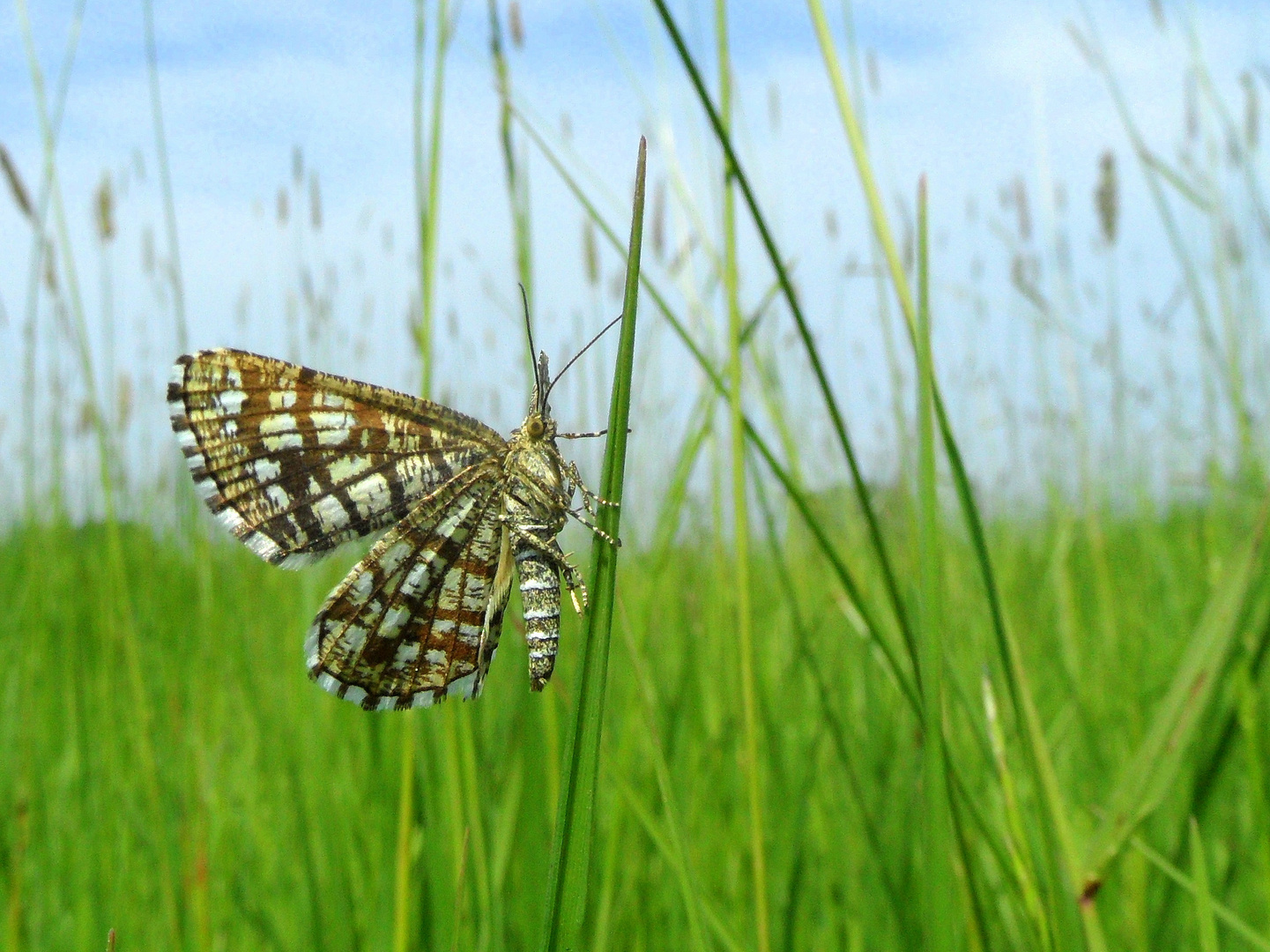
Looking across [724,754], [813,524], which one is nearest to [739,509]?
[813,524]

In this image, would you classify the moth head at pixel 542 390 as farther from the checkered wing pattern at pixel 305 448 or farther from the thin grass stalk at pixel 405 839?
the thin grass stalk at pixel 405 839

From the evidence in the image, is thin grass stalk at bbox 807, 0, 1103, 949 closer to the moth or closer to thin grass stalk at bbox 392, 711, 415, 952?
the moth

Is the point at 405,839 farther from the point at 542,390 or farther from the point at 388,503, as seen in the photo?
the point at 542,390

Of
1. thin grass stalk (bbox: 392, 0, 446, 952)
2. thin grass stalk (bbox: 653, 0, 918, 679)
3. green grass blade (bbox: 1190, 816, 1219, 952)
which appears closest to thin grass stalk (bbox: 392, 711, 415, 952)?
thin grass stalk (bbox: 392, 0, 446, 952)

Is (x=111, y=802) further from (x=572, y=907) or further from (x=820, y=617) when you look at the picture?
(x=572, y=907)

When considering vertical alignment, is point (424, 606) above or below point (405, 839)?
above

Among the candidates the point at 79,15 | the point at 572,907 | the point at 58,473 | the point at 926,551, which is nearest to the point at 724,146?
the point at 926,551

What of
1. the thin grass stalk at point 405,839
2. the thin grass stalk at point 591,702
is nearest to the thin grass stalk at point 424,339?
the thin grass stalk at point 405,839

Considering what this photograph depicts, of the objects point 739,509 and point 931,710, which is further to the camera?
point 739,509

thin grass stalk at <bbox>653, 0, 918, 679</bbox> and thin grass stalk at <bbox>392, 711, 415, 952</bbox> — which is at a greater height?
thin grass stalk at <bbox>653, 0, 918, 679</bbox>
